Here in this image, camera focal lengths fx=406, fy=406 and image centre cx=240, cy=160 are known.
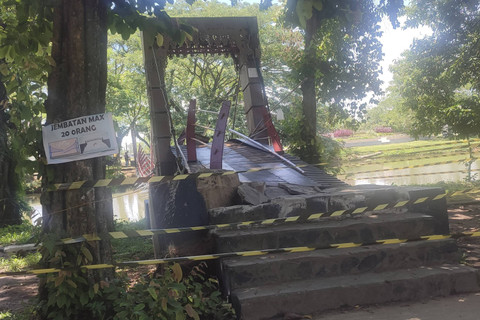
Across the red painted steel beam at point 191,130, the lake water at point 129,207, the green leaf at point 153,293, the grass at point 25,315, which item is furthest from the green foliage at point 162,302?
the lake water at point 129,207

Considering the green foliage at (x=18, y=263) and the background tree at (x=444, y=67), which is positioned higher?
the background tree at (x=444, y=67)

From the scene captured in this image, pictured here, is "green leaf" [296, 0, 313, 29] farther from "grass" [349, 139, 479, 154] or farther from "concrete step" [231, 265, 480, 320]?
"grass" [349, 139, 479, 154]

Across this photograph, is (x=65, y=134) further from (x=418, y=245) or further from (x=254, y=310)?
(x=418, y=245)

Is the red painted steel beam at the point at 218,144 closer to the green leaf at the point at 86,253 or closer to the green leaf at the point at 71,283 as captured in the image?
the green leaf at the point at 86,253

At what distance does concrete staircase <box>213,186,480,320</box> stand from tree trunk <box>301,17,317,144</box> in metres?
5.43

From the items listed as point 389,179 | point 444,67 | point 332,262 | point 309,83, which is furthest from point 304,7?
point 389,179

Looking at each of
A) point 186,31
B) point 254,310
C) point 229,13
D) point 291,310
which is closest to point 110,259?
point 254,310

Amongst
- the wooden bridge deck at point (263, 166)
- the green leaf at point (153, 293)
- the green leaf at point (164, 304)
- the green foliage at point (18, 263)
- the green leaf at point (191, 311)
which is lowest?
the green leaf at point (191, 311)

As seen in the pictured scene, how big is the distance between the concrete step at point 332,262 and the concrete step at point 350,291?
68 millimetres

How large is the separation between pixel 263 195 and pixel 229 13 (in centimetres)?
1698

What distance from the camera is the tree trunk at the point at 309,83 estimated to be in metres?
9.20

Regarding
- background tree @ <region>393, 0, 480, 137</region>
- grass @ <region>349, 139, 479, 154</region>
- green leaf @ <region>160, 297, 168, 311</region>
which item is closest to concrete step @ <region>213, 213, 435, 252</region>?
green leaf @ <region>160, 297, 168, 311</region>

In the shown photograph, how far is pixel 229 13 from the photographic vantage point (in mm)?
19734

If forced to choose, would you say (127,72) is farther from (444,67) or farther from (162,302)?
(162,302)
